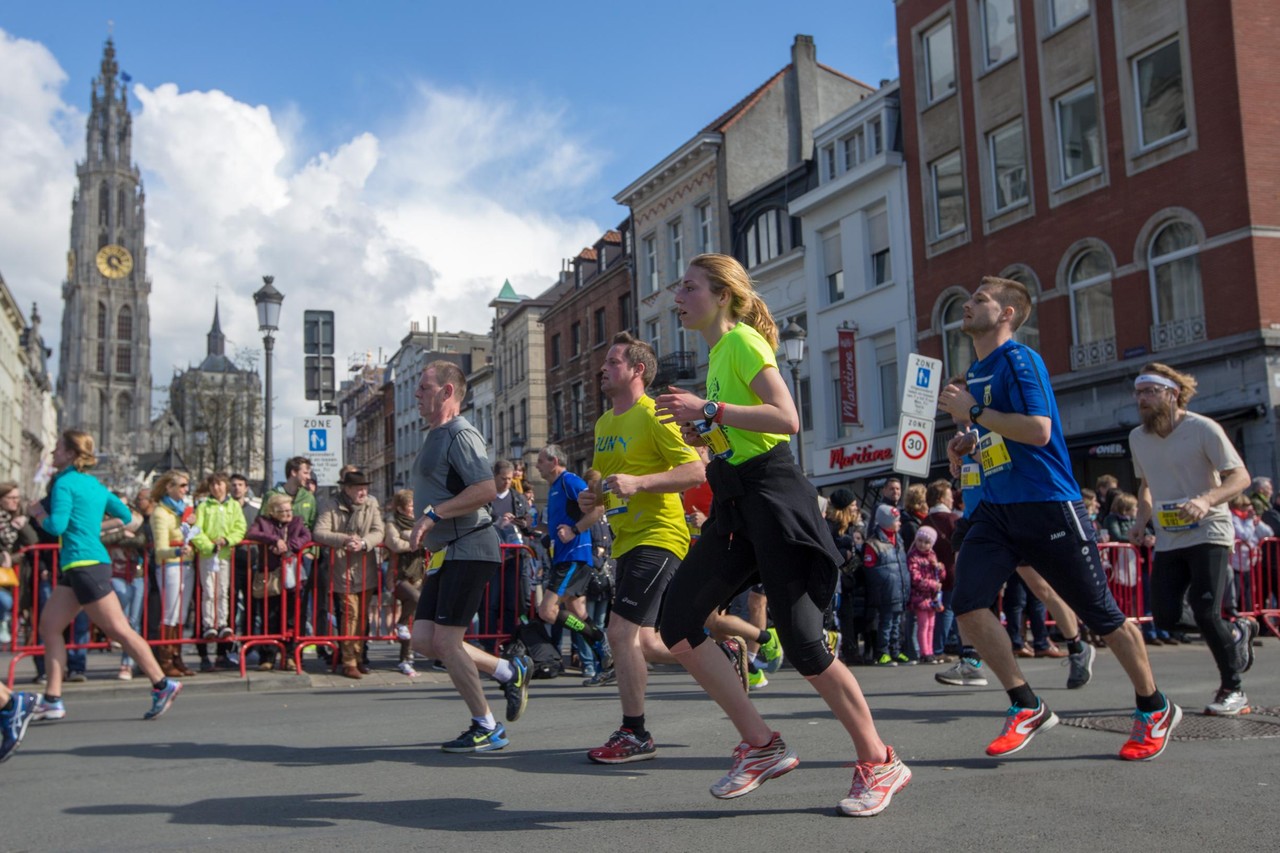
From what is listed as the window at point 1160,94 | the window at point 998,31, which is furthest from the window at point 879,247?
the window at point 1160,94

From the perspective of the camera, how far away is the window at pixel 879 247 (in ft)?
101

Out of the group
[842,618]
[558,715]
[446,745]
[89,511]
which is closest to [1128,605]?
[842,618]

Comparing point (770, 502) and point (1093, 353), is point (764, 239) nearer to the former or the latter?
point (1093, 353)

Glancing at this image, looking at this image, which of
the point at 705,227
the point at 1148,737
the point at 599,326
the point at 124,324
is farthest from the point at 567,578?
the point at 124,324

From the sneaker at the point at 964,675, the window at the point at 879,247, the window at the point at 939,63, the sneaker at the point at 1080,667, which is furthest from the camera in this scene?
the window at the point at 879,247

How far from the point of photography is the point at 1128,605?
1300cm

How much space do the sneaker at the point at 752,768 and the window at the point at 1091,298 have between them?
2148 centimetres

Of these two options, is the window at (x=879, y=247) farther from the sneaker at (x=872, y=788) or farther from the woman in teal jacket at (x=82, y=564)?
the sneaker at (x=872, y=788)

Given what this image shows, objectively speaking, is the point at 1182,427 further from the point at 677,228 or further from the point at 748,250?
the point at 677,228

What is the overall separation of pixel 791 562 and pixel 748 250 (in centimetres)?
3342

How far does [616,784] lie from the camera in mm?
4879

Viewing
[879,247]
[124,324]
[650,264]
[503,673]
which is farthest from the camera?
[124,324]

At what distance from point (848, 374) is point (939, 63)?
821 cm

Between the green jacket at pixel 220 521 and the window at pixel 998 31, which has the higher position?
the window at pixel 998 31
